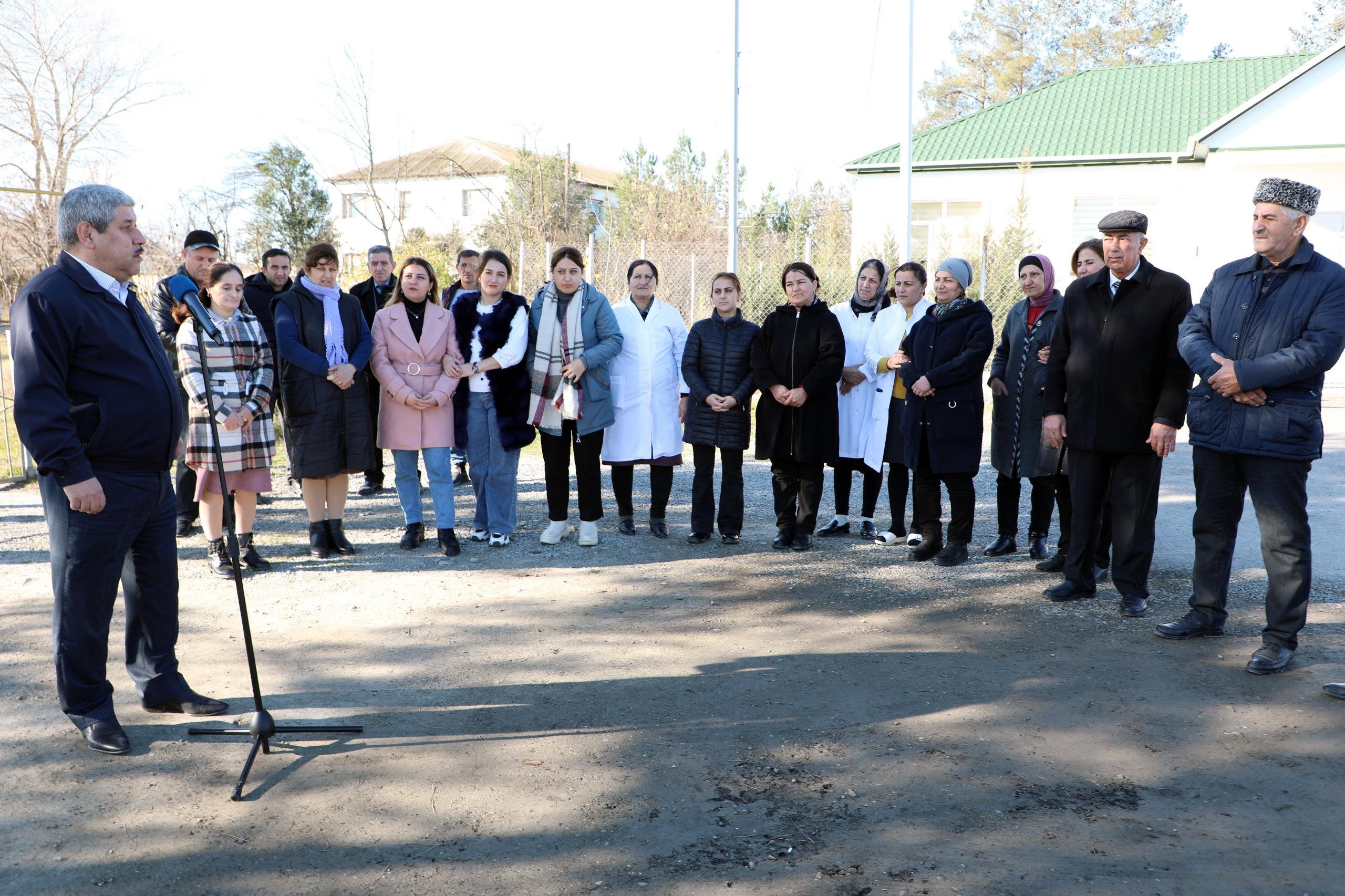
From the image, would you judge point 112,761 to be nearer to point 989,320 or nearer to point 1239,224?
point 989,320

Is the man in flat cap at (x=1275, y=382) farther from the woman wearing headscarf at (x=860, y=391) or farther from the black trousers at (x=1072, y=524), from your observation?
the woman wearing headscarf at (x=860, y=391)

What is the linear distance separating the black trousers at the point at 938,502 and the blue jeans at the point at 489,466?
2821 mm

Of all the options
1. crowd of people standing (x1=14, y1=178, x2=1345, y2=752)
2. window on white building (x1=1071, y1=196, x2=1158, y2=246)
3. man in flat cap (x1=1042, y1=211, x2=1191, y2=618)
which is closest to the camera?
crowd of people standing (x1=14, y1=178, x2=1345, y2=752)

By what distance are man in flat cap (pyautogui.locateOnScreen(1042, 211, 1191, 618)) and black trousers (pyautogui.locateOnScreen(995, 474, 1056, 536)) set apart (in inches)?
41.1

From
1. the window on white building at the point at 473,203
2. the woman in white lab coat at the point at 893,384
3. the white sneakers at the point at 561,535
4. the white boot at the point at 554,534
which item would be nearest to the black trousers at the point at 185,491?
the white sneakers at the point at 561,535

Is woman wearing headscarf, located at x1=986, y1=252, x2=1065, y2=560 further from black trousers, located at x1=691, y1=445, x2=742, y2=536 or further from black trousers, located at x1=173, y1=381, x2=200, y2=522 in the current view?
black trousers, located at x1=173, y1=381, x2=200, y2=522

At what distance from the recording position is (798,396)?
23.1 ft

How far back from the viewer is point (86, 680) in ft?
13.1

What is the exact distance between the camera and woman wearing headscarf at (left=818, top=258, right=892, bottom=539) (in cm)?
750

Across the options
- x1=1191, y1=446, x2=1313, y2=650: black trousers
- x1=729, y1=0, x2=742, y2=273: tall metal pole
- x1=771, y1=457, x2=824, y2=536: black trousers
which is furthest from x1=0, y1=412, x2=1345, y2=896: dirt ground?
x1=729, y1=0, x2=742, y2=273: tall metal pole

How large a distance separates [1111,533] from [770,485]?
166 inches

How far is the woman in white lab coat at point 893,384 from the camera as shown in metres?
7.23

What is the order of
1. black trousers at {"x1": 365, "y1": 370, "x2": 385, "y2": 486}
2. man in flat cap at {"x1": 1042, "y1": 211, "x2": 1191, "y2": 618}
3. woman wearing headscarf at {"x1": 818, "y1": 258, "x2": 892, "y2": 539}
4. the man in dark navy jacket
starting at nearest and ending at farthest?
the man in dark navy jacket → man in flat cap at {"x1": 1042, "y1": 211, "x2": 1191, "y2": 618} → woman wearing headscarf at {"x1": 818, "y1": 258, "x2": 892, "y2": 539} → black trousers at {"x1": 365, "y1": 370, "x2": 385, "y2": 486}

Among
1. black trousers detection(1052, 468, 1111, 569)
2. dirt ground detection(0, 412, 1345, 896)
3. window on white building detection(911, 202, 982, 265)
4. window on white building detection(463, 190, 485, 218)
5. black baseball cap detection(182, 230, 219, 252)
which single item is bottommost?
dirt ground detection(0, 412, 1345, 896)
